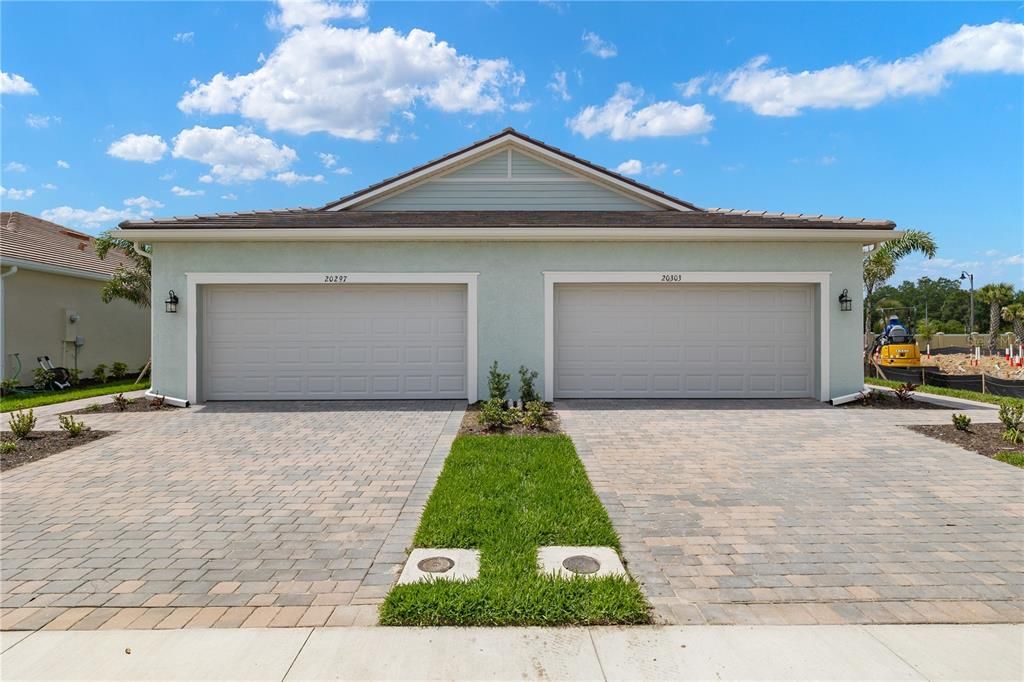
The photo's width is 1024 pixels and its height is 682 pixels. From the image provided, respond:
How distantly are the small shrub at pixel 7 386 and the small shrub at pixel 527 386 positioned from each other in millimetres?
12040

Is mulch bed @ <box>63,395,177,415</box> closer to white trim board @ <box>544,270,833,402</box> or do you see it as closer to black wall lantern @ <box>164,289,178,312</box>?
black wall lantern @ <box>164,289,178,312</box>

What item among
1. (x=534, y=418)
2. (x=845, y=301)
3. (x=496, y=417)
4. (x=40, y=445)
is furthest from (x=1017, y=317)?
(x=40, y=445)

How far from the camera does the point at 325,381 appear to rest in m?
10.4

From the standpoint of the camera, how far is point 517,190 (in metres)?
12.8

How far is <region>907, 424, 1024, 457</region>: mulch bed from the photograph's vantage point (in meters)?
6.73

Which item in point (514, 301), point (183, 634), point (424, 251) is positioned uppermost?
point (424, 251)

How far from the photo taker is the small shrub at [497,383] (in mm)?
9344

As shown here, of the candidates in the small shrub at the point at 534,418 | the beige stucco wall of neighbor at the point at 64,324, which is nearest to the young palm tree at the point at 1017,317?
the small shrub at the point at 534,418

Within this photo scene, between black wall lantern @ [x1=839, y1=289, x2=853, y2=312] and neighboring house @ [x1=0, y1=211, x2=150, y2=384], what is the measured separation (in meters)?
18.4

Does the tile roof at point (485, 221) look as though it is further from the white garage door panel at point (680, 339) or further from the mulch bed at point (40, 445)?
the mulch bed at point (40, 445)

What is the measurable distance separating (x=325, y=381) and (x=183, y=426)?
264 cm

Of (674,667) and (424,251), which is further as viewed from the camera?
(424,251)

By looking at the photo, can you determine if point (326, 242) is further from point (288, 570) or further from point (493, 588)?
point (493, 588)

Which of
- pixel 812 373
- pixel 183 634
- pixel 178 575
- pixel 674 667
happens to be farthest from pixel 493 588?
pixel 812 373
